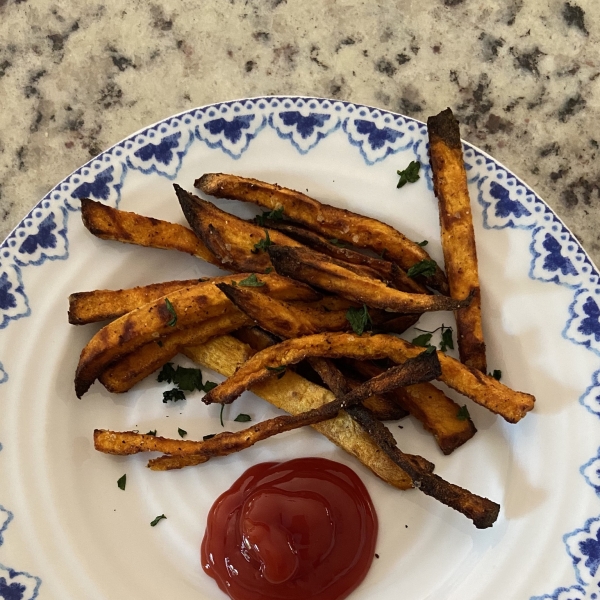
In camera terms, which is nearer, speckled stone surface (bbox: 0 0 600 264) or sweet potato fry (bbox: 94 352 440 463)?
sweet potato fry (bbox: 94 352 440 463)

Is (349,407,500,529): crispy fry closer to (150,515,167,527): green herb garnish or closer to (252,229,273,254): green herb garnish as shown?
(252,229,273,254): green herb garnish

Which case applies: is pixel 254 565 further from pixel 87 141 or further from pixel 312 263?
pixel 87 141

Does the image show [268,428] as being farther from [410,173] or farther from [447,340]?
[410,173]

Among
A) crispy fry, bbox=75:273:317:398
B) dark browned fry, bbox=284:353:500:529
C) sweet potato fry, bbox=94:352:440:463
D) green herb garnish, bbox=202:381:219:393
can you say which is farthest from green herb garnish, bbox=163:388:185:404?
dark browned fry, bbox=284:353:500:529

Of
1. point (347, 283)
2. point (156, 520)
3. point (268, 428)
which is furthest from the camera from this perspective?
point (156, 520)

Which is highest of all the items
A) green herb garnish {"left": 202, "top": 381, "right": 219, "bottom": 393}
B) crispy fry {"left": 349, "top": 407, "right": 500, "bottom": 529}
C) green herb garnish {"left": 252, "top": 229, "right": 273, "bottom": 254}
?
green herb garnish {"left": 252, "top": 229, "right": 273, "bottom": 254}

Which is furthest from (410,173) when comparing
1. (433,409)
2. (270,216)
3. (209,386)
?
(209,386)
